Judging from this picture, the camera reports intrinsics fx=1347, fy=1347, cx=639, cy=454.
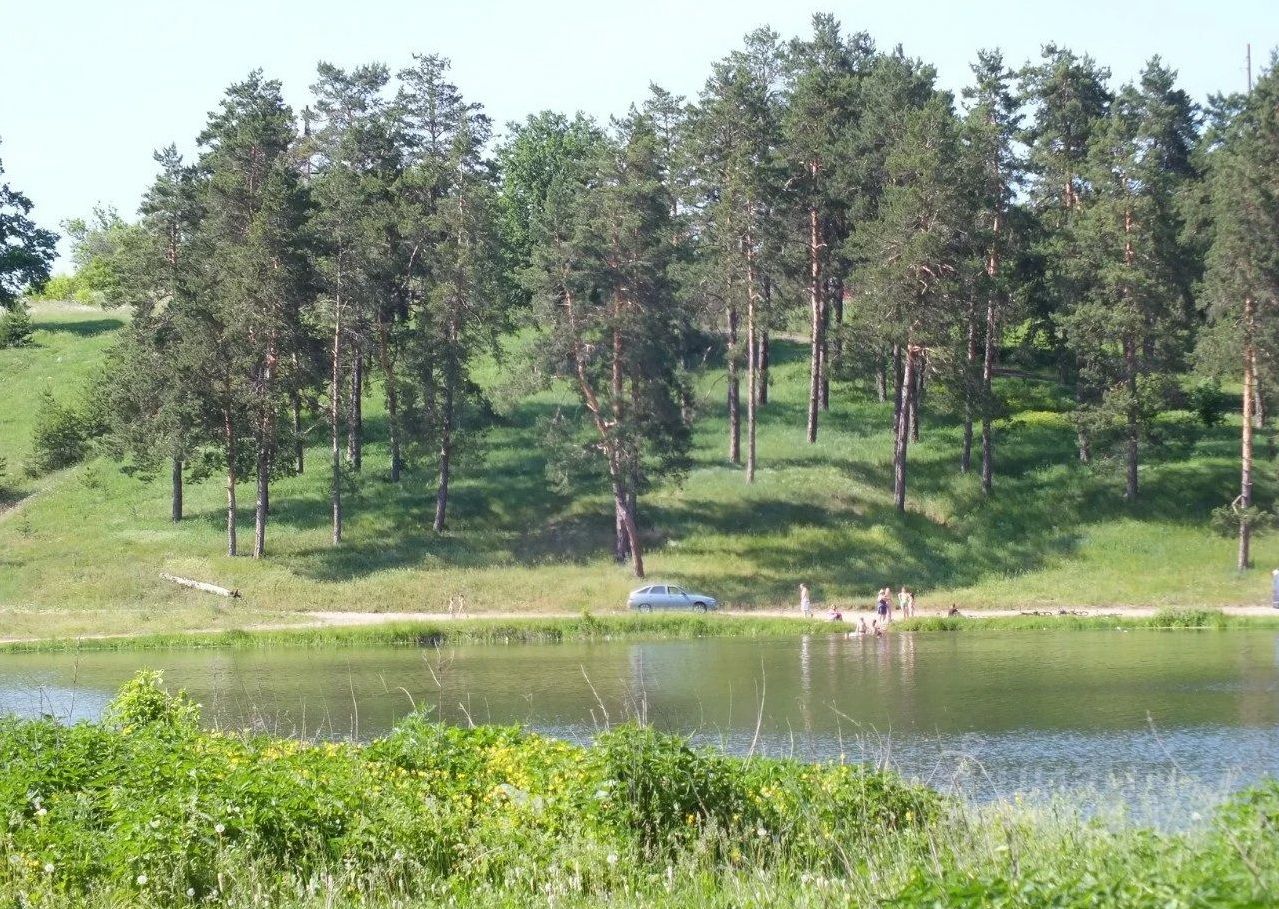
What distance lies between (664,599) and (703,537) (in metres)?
9.79

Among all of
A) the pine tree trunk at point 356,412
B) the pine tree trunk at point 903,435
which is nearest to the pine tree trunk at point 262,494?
the pine tree trunk at point 356,412

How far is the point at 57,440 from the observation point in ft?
279

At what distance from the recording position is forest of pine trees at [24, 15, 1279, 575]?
212ft

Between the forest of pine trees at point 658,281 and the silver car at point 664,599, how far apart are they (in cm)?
485

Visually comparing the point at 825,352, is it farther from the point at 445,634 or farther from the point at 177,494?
Answer: the point at 445,634

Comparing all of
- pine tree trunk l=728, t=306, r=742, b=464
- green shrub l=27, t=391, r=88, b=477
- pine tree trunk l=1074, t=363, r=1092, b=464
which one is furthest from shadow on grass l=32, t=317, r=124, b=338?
pine tree trunk l=1074, t=363, r=1092, b=464

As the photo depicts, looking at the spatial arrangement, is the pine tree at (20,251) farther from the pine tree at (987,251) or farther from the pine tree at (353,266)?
the pine tree at (987,251)

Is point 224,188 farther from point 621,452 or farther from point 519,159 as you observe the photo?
point 519,159

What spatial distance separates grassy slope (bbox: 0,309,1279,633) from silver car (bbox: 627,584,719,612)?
95.1 inches

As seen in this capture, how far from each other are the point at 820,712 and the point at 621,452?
120 ft

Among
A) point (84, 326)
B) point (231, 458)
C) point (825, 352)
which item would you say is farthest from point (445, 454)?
point (84, 326)

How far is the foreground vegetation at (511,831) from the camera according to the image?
11.5m

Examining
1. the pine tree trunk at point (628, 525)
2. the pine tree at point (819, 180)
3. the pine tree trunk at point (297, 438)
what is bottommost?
the pine tree trunk at point (628, 525)

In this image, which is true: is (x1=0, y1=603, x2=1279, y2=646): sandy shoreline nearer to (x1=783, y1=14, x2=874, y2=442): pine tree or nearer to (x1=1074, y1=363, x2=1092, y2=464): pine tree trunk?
(x1=1074, y1=363, x2=1092, y2=464): pine tree trunk
